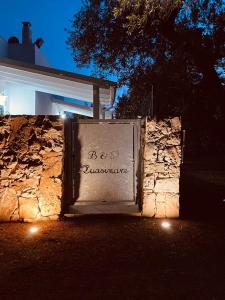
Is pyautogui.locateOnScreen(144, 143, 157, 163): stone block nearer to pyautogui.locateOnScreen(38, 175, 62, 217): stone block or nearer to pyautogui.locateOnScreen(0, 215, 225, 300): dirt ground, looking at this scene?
pyautogui.locateOnScreen(0, 215, 225, 300): dirt ground

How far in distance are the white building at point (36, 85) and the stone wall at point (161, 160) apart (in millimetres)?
2410

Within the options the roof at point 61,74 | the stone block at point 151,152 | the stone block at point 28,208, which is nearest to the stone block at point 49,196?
the stone block at point 28,208

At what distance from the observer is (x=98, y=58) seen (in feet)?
35.5

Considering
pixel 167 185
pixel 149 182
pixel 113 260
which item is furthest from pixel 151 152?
pixel 113 260

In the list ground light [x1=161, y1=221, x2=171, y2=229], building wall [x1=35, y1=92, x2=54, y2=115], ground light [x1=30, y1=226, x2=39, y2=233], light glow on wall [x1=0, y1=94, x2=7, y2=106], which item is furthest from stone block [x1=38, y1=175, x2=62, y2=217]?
building wall [x1=35, y1=92, x2=54, y2=115]

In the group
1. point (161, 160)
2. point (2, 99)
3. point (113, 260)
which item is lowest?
point (113, 260)

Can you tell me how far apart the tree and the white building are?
45.9 inches

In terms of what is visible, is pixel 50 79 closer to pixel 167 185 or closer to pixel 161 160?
pixel 161 160

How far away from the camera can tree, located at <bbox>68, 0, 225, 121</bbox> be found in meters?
9.11

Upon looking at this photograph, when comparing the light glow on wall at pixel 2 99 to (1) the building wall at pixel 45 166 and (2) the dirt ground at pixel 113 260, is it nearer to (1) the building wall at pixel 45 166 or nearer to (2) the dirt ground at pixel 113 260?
(1) the building wall at pixel 45 166

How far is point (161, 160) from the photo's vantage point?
283 inches

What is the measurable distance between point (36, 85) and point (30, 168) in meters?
5.33

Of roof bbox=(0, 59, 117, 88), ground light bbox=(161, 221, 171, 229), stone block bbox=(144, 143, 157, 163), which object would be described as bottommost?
ground light bbox=(161, 221, 171, 229)

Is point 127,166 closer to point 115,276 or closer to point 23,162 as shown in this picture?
point 23,162
